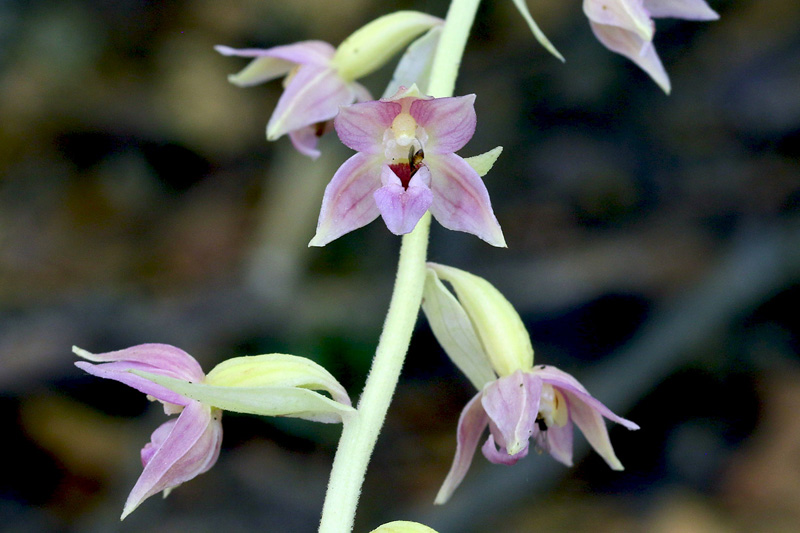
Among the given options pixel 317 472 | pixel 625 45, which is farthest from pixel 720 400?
pixel 625 45

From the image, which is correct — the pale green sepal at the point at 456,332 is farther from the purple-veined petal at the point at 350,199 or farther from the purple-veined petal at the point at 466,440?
the purple-veined petal at the point at 350,199

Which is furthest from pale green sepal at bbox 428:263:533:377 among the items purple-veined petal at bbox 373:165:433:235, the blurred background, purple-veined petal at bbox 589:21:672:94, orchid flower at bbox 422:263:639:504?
the blurred background

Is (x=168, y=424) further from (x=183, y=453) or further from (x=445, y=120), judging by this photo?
(x=445, y=120)

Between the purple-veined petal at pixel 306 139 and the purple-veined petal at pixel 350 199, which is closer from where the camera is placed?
the purple-veined petal at pixel 350 199

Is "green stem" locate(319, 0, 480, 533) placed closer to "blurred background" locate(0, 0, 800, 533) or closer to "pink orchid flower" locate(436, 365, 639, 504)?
"pink orchid flower" locate(436, 365, 639, 504)

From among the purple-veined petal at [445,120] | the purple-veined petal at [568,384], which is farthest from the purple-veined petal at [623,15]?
the purple-veined petal at [568,384]
